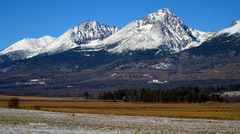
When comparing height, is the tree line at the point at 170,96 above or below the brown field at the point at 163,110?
above

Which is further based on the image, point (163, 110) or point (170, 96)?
point (170, 96)

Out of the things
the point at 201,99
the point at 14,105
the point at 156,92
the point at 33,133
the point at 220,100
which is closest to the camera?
the point at 33,133

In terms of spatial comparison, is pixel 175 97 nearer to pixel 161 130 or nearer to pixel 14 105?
pixel 14 105

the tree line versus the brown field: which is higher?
the tree line

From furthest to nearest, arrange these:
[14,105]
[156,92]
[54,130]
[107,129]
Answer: [156,92], [14,105], [107,129], [54,130]

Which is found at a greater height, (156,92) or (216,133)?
(156,92)

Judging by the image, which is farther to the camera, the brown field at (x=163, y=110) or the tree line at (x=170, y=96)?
the tree line at (x=170, y=96)

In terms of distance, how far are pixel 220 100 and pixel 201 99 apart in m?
17.2

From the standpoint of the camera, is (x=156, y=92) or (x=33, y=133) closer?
(x=33, y=133)

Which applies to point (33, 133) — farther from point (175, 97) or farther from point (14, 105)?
point (175, 97)

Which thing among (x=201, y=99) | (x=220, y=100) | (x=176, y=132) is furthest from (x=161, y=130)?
(x=220, y=100)

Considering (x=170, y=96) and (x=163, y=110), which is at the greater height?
(x=170, y=96)

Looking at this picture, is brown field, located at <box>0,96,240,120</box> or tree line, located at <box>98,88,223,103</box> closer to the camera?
brown field, located at <box>0,96,240,120</box>

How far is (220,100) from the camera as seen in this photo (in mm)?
176625
